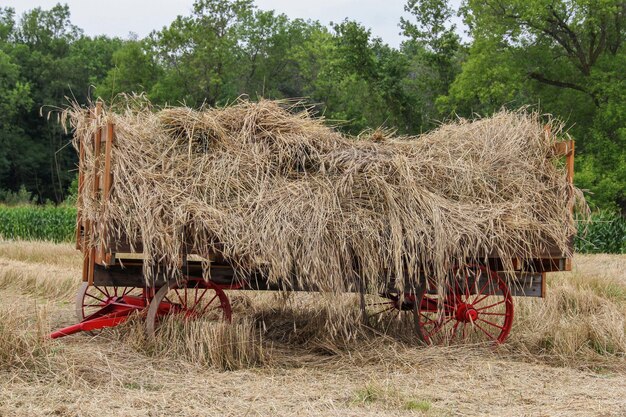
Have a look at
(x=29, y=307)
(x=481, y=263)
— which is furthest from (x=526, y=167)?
(x=29, y=307)

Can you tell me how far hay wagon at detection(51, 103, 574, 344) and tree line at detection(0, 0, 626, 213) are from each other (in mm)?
7720

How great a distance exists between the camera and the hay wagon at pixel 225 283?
293 inches

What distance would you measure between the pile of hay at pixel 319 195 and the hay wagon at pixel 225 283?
0.13 meters

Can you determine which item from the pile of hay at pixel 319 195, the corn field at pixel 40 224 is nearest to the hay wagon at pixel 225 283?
the pile of hay at pixel 319 195

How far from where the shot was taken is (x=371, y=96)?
3500 centimetres

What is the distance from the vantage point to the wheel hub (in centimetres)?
824

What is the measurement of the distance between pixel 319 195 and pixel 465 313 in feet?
7.20

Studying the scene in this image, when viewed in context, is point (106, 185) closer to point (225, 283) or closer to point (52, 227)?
point (225, 283)

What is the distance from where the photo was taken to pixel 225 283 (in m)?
8.05

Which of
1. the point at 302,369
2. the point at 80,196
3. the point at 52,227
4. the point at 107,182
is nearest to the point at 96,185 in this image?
the point at 107,182

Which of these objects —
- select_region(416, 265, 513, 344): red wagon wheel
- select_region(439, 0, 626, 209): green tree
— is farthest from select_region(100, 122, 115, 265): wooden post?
select_region(439, 0, 626, 209): green tree

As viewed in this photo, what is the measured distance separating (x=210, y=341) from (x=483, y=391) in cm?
258

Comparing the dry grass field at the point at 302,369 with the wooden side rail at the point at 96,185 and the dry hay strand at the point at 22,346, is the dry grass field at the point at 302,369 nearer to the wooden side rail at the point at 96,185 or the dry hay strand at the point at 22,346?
the dry hay strand at the point at 22,346

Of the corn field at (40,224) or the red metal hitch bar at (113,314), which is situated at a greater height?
the corn field at (40,224)
